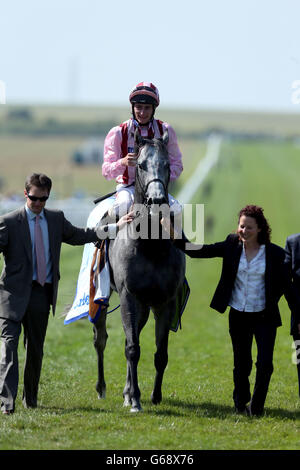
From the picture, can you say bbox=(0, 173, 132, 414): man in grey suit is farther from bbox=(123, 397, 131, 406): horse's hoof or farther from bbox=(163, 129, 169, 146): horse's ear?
bbox=(123, 397, 131, 406): horse's hoof

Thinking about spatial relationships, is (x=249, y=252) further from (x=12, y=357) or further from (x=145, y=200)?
(x=12, y=357)

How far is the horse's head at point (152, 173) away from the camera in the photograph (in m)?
8.02

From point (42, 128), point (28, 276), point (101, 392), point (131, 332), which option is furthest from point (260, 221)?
point (42, 128)

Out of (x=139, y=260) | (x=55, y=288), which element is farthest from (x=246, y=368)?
(x=55, y=288)

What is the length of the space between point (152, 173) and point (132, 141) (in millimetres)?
1156

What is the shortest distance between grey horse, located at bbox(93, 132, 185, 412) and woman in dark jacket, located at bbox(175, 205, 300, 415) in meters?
0.59

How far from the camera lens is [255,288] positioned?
27.3 feet

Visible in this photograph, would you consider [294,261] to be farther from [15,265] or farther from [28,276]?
[15,265]

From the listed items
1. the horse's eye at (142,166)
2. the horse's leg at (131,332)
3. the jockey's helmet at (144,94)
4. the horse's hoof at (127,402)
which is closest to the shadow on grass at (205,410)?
the horse's hoof at (127,402)

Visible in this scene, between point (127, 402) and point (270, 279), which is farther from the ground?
point (270, 279)

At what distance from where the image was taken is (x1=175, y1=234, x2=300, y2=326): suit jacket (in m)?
8.27

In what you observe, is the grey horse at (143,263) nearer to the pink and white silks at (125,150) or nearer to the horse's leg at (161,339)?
the horse's leg at (161,339)

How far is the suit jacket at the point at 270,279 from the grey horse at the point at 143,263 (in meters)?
0.56

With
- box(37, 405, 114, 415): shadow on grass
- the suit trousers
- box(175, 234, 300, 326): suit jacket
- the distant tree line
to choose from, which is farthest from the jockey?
the distant tree line
